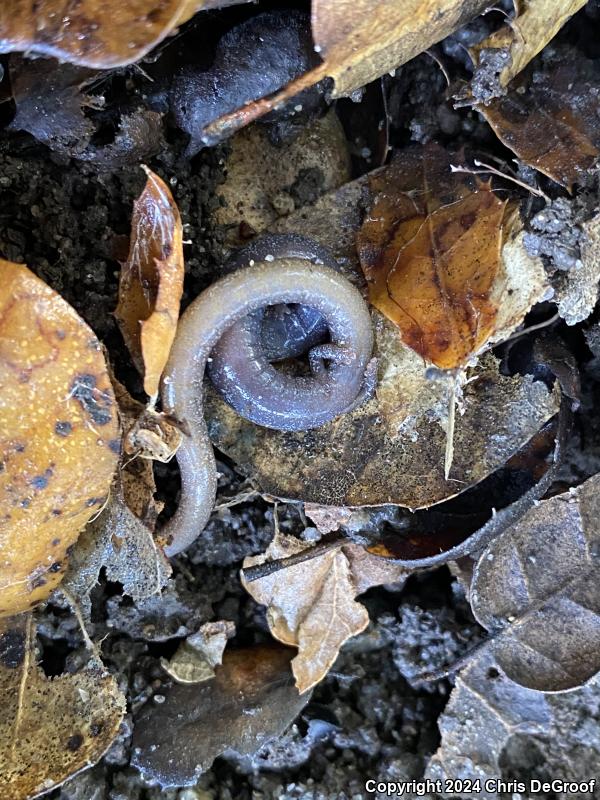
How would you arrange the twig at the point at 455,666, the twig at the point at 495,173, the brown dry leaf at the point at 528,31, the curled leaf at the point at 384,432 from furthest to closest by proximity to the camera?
the twig at the point at 455,666 → the curled leaf at the point at 384,432 → the twig at the point at 495,173 → the brown dry leaf at the point at 528,31

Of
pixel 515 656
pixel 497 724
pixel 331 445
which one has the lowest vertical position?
pixel 497 724

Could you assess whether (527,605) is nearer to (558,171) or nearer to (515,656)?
(515,656)

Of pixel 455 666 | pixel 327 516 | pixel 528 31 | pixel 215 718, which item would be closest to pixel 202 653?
pixel 215 718

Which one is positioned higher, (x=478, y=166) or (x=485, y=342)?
(x=478, y=166)

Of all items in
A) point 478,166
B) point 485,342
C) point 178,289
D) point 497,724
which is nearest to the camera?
point 178,289

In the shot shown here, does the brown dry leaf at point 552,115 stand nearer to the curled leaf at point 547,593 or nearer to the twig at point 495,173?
the twig at point 495,173

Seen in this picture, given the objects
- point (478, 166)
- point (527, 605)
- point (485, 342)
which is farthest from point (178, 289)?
point (527, 605)

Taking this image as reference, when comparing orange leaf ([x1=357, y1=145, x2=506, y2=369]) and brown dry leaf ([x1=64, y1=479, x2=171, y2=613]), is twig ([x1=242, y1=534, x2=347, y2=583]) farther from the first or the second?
orange leaf ([x1=357, y1=145, x2=506, y2=369])

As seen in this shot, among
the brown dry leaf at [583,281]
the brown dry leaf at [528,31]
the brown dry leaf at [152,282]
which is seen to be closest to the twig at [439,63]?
the brown dry leaf at [528,31]
